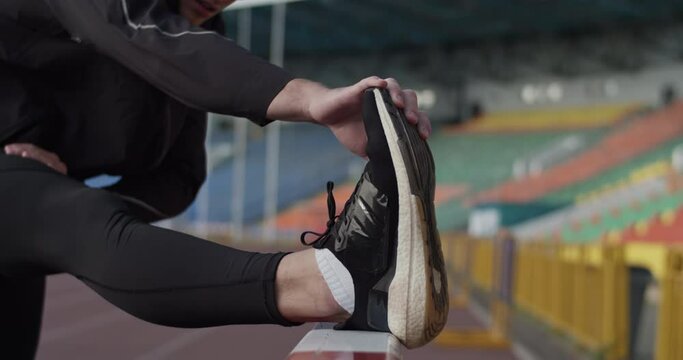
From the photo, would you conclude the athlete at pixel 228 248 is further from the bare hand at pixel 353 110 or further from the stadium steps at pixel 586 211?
the stadium steps at pixel 586 211

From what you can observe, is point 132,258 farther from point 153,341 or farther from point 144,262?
point 153,341

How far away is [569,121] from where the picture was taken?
2752 cm

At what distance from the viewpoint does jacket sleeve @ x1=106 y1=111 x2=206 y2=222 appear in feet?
4.97

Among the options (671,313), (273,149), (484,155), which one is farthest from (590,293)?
Answer: (484,155)

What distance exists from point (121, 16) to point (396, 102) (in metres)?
0.37

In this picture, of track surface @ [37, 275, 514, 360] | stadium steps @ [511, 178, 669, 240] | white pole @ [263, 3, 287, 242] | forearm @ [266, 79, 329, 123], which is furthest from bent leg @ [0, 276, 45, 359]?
white pole @ [263, 3, 287, 242]

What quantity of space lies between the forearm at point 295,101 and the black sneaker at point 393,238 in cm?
7

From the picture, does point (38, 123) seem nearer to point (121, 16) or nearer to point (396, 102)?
point (121, 16)

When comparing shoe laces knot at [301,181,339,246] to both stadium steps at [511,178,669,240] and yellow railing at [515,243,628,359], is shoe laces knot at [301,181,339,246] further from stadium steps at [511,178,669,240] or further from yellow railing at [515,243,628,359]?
stadium steps at [511,178,669,240]

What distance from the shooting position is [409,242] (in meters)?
0.99

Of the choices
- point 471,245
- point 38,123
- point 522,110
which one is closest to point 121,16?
point 38,123

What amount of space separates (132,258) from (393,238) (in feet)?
1.05

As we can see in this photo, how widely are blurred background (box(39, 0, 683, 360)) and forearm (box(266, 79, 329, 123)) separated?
6.05 metres

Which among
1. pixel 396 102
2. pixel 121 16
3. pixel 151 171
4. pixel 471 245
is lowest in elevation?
pixel 471 245
